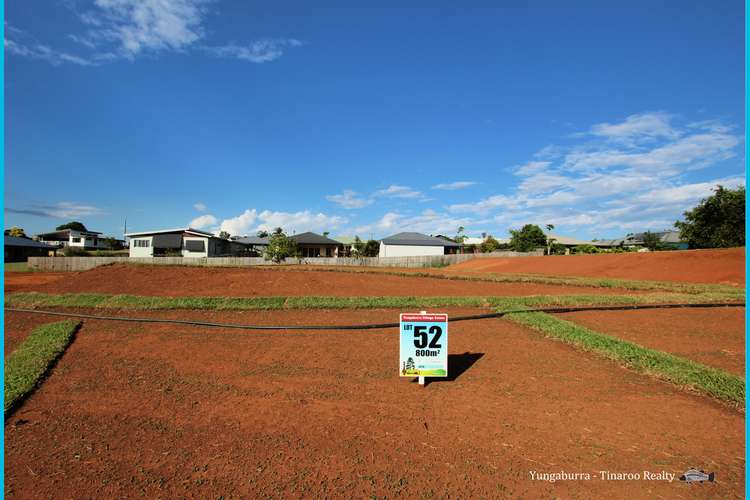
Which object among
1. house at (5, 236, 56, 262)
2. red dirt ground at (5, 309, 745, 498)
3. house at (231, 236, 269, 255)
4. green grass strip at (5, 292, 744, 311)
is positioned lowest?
red dirt ground at (5, 309, 745, 498)

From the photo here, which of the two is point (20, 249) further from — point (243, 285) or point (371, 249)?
point (243, 285)

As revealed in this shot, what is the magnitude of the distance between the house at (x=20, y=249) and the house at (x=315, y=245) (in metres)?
33.7

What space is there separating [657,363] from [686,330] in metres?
4.00

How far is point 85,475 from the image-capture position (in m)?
3.47

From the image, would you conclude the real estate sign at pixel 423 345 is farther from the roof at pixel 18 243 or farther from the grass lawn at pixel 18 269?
the roof at pixel 18 243

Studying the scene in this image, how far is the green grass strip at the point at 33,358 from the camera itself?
17.2 ft

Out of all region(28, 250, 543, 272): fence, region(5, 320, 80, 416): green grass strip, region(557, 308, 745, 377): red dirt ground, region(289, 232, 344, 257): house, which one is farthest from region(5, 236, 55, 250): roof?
region(557, 308, 745, 377): red dirt ground

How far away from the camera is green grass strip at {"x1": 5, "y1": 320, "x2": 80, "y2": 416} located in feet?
17.2

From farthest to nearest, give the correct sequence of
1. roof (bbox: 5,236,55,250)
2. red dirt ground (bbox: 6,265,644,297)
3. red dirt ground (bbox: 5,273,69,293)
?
roof (bbox: 5,236,55,250), red dirt ground (bbox: 5,273,69,293), red dirt ground (bbox: 6,265,644,297)

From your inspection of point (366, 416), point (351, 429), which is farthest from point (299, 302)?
point (351, 429)

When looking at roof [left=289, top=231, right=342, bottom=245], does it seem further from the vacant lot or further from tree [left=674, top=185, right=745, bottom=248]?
the vacant lot

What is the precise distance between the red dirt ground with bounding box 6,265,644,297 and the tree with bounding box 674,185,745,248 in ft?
103

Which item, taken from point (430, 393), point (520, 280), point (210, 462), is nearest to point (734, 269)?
point (520, 280)

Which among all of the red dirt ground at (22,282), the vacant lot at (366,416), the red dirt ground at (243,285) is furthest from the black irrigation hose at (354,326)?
the red dirt ground at (22,282)
